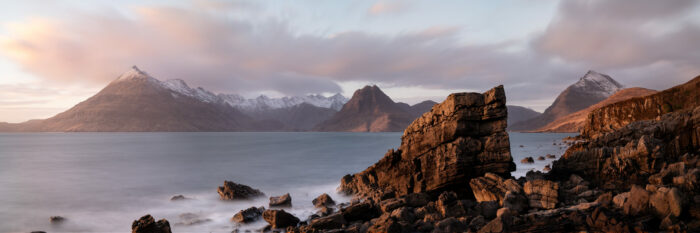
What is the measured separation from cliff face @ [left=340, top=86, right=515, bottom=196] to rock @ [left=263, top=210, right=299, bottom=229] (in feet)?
22.4

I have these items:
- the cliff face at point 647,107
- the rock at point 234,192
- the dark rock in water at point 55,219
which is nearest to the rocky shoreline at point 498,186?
the rock at point 234,192

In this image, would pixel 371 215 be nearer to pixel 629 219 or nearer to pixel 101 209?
pixel 629 219

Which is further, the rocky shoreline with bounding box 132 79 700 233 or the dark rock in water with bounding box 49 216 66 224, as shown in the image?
the dark rock in water with bounding box 49 216 66 224

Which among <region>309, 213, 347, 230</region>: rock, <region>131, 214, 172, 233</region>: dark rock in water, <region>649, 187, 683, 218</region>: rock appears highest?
<region>131, 214, 172, 233</region>: dark rock in water

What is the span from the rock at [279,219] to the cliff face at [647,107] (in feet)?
148

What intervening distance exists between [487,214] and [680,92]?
4776cm

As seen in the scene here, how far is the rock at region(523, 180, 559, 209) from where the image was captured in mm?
13859

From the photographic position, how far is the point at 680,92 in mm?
43344

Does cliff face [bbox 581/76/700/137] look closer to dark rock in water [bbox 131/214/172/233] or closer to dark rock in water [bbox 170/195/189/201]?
dark rock in water [bbox 170/195/189/201]

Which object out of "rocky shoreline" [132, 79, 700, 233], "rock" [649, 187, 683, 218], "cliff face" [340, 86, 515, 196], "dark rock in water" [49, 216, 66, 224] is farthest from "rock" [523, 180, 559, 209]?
"dark rock in water" [49, 216, 66, 224]

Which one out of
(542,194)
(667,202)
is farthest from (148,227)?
(667,202)

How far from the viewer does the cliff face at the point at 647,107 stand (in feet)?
137

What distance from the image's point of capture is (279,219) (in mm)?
17484

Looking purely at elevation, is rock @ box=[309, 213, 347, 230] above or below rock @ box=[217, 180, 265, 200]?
below
